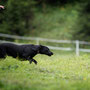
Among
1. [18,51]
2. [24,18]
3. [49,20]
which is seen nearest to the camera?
[18,51]

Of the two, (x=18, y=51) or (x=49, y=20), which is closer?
(x=18, y=51)

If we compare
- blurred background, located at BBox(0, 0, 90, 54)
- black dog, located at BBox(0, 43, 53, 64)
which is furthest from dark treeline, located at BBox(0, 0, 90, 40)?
black dog, located at BBox(0, 43, 53, 64)

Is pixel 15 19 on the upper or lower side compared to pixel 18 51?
upper

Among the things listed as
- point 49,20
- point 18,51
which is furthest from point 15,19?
point 18,51

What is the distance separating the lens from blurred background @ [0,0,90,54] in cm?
2002

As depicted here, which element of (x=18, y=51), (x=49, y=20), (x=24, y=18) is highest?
(x=24, y=18)

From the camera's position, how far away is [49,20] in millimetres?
27781

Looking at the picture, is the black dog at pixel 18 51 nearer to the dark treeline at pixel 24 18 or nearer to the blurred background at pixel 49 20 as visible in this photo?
the dark treeline at pixel 24 18

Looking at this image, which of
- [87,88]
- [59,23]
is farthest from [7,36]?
[87,88]

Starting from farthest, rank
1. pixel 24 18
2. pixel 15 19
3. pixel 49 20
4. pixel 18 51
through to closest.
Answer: pixel 49 20, pixel 24 18, pixel 15 19, pixel 18 51

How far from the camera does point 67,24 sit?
26.8m

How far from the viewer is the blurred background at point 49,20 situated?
65.7ft

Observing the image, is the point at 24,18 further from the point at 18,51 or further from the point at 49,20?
the point at 18,51

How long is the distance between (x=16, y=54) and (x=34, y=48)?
2.58 feet
